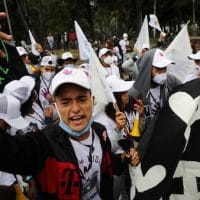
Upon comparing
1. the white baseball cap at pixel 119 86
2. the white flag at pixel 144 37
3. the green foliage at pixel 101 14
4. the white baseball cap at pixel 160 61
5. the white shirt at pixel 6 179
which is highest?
the white baseball cap at pixel 160 61

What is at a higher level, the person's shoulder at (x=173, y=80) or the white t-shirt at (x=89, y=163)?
the white t-shirt at (x=89, y=163)

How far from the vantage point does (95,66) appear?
13.1 ft

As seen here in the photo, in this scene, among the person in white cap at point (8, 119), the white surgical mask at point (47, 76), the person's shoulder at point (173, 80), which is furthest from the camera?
the white surgical mask at point (47, 76)

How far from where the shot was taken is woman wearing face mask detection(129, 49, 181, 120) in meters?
5.56

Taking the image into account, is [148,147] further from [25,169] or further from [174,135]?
[25,169]

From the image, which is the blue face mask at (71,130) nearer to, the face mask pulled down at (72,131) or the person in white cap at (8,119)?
the face mask pulled down at (72,131)

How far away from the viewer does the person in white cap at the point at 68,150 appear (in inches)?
104

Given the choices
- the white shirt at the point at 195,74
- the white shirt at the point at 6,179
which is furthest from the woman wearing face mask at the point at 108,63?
the white shirt at the point at 6,179

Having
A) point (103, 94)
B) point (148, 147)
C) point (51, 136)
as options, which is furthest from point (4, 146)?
point (103, 94)

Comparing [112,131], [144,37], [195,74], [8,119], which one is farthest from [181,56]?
[144,37]

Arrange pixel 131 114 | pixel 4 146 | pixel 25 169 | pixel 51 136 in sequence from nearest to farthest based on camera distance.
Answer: pixel 4 146, pixel 25 169, pixel 51 136, pixel 131 114

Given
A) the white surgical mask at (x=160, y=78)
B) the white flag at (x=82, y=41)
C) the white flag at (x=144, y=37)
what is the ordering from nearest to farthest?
the white surgical mask at (x=160, y=78)
the white flag at (x=82, y=41)
the white flag at (x=144, y=37)

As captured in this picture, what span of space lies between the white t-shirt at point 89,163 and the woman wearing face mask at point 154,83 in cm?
255

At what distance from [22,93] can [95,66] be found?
73 cm
